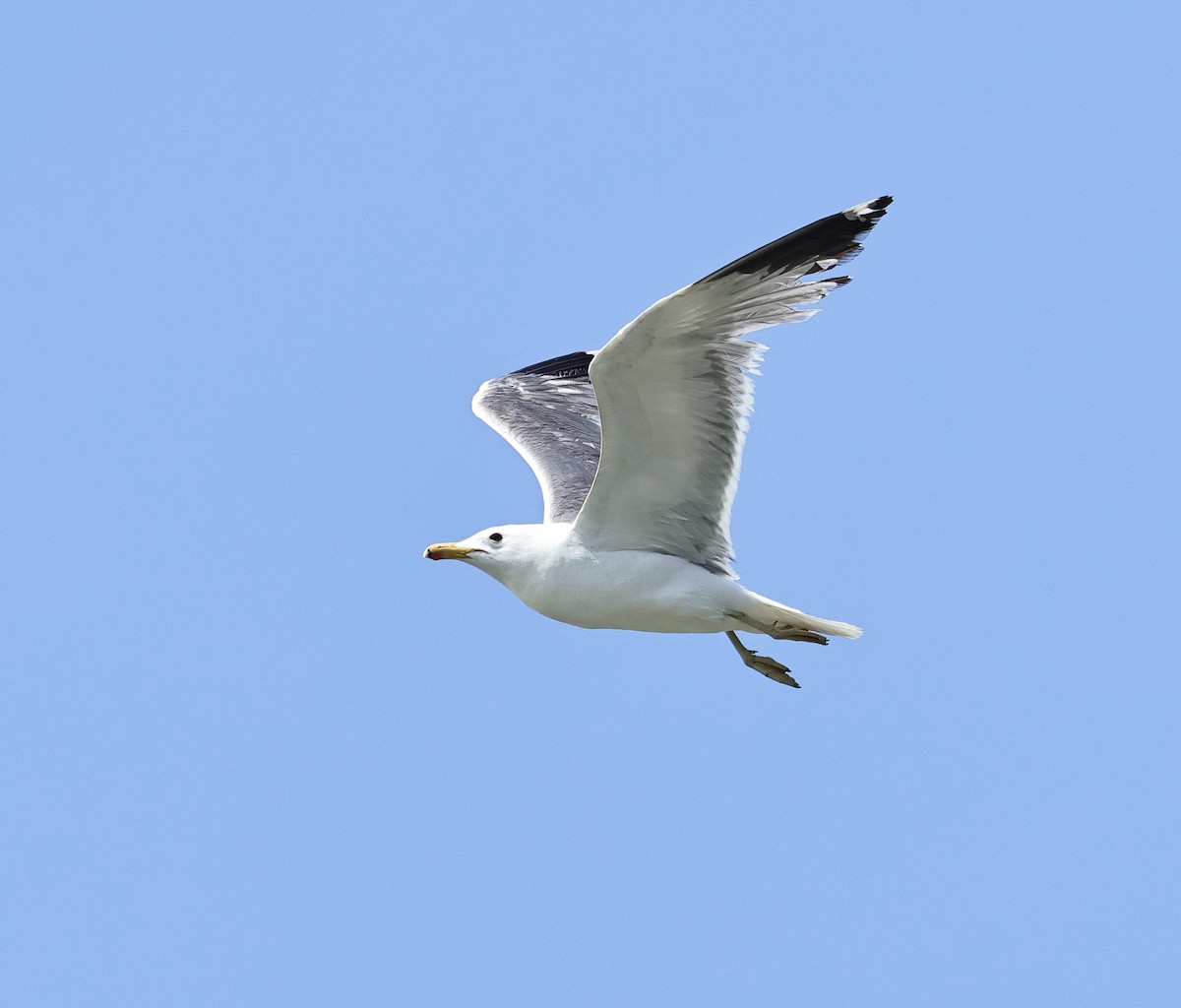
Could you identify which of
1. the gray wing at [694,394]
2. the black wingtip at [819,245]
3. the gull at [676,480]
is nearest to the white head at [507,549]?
the gull at [676,480]

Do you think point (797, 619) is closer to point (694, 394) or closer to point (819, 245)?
point (694, 394)

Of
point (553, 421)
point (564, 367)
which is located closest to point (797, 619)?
point (553, 421)

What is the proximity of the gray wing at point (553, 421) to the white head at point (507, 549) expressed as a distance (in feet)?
2.65

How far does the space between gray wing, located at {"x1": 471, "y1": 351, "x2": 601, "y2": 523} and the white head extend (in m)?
0.81

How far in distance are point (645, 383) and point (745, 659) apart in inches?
86.8

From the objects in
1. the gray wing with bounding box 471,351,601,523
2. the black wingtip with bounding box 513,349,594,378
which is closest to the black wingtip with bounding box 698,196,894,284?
the gray wing with bounding box 471,351,601,523

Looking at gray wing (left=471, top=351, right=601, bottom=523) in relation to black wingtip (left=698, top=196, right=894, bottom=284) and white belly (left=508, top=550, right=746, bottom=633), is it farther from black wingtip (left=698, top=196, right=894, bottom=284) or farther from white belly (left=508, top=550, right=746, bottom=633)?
black wingtip (left=698, top=196, right=894, bottom=284)

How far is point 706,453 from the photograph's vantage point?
10.0m

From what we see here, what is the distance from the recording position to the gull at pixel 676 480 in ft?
30.0

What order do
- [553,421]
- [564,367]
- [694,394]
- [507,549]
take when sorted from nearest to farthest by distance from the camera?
[694,394] < [507,549] < [553,421] < [564,367]

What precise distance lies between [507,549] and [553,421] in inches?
107

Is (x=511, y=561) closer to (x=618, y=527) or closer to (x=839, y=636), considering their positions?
(x=618, y=527)

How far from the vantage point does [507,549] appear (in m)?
10.6

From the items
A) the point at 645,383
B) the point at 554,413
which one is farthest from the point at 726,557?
the point at 554,413
